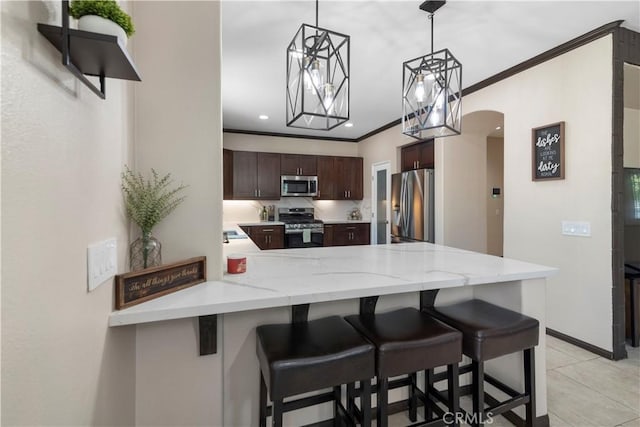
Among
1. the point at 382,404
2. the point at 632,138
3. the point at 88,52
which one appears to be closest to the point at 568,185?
the point at 632,138

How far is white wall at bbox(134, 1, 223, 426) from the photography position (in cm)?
122

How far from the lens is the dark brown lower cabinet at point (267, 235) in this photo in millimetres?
5121

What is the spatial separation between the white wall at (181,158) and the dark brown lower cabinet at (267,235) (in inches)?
151

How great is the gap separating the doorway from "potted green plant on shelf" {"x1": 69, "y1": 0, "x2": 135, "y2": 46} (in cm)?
476

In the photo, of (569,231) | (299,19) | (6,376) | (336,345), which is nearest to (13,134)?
(6,376)

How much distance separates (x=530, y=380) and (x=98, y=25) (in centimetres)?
221

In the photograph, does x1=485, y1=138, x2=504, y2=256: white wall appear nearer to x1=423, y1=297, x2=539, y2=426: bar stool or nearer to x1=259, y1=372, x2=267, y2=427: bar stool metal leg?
x1=423, y1=297, x2=539, y2=426: bar stool

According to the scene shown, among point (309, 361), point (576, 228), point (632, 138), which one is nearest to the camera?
point (309, 361)

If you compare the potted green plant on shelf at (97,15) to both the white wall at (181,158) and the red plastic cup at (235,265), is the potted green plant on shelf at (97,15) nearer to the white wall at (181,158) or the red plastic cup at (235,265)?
the white wall at (181,158)

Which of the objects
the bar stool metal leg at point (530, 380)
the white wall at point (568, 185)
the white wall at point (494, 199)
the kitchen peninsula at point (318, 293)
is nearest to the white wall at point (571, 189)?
the white wall at point (568, 185)

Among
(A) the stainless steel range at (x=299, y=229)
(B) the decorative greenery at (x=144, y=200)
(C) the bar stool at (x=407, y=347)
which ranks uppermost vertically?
(B) the decorative greenery at (x=144, y=200)

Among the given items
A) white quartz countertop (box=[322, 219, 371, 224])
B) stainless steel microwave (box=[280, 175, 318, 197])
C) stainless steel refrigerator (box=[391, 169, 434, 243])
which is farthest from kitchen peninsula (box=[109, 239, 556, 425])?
white quartz countertop (box=[322, 219, 371, 224])

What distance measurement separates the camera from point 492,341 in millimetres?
1331

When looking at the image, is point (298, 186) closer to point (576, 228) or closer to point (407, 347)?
point (576, 228)
